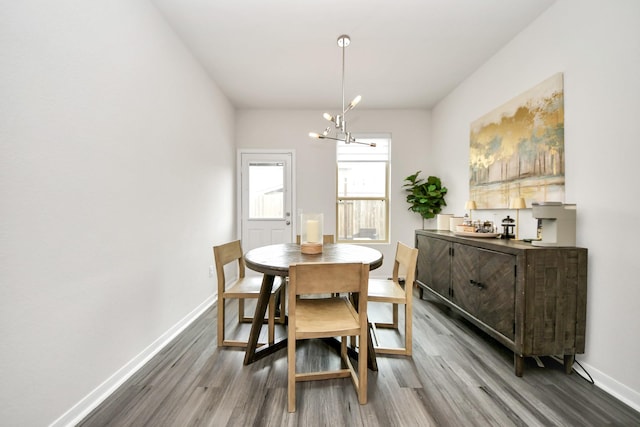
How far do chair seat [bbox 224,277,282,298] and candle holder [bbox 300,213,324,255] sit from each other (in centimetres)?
45

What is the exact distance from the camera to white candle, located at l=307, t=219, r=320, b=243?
2.17 m

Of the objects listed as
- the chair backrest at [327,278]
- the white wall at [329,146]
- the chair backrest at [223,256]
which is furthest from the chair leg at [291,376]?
the white wall at [329,146]

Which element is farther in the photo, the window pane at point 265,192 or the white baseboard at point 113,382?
the window pane at point 265,192

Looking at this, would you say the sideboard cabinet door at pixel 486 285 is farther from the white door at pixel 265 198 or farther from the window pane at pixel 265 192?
the window pane at pixel 265 192

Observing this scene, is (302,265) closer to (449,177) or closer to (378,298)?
(378,298)

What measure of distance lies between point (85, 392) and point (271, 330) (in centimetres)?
116

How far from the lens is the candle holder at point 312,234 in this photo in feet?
7.06

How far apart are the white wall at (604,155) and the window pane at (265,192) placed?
11.1ft

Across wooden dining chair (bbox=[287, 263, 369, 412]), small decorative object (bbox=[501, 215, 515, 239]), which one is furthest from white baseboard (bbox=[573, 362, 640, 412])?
wooden dining chair (bbox=[287, 263, 369, 412])

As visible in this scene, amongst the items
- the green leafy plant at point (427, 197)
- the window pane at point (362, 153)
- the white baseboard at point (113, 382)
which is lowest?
the white baseboard at point (113, 382)

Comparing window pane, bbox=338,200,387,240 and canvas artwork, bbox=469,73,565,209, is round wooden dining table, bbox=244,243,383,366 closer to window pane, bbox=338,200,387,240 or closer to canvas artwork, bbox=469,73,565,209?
canvas artwork, bbox=469,73,565,209

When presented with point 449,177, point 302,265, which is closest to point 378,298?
point 302,265

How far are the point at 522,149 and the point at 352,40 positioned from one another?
6.08 ft

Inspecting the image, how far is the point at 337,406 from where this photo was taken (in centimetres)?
153
